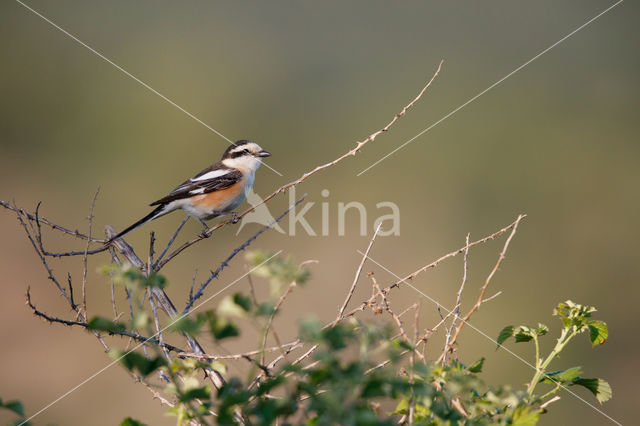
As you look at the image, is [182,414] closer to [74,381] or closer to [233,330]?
[233,330]

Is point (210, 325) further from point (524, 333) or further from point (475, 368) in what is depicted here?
point (524, 333)

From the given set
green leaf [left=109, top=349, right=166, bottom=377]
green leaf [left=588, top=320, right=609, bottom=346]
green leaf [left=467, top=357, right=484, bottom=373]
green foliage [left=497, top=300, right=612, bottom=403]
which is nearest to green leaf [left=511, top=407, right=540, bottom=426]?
green leaf [left=467, top=357, right=484, bottom=373]

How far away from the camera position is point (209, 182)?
256 inches

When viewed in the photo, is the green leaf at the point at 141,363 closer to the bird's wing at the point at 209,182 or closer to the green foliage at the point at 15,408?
the green foliage at the point at 15,408

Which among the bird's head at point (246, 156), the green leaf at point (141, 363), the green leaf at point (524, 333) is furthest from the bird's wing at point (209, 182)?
the green leaf at point (141, 363)

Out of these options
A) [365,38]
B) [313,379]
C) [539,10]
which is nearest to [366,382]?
[313,379]

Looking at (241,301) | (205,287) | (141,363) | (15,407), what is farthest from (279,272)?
(205,287)

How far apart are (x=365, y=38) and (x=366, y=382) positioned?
17.2 meters

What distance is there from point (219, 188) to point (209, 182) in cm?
12

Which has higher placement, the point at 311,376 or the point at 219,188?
the point at 219,188

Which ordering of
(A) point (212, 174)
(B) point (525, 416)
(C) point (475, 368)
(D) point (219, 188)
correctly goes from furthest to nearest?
(A) point (212, 174) < (D) point (219, 188) < (C) point (475, 368) < (B) point (525, 416)

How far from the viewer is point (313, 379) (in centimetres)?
154

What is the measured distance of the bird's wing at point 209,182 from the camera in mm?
6219

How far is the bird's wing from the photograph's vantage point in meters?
6.22
